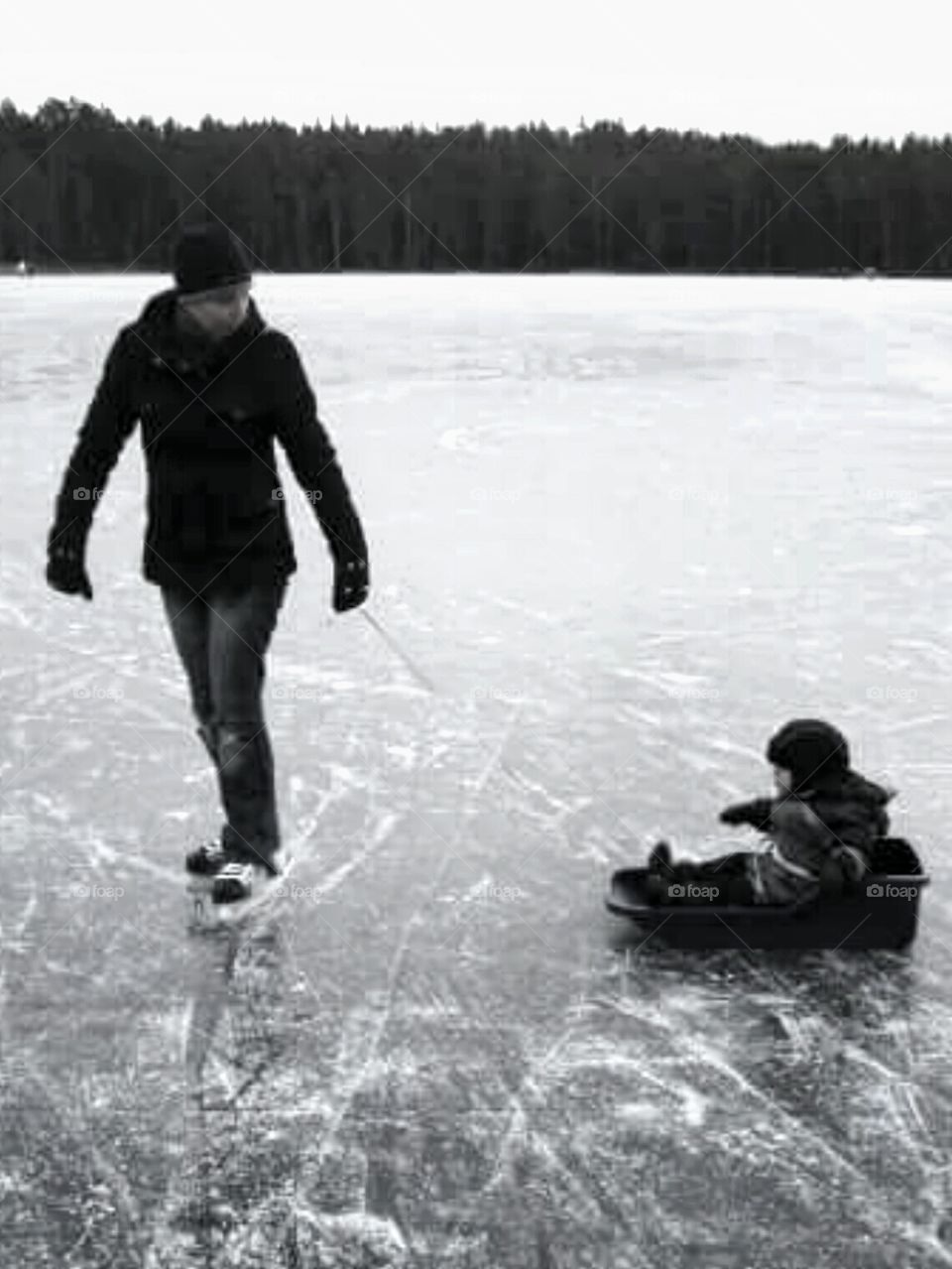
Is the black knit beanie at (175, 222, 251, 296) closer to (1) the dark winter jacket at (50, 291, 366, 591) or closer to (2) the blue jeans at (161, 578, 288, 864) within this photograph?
(1) the dark winter jacket at (50, 291, 366, 591)

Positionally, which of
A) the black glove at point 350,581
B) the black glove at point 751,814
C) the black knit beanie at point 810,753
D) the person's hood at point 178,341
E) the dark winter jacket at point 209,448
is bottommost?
the black glove at point 751,814

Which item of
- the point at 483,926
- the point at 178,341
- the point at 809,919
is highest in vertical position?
the point at 178,341

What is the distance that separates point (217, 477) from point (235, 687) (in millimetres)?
483

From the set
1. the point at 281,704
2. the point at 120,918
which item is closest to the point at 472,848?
the point at 120,918

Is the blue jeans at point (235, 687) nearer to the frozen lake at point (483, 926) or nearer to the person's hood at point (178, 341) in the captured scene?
the frozen lake at point (483, 926)

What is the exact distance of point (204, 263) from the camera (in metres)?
3.00

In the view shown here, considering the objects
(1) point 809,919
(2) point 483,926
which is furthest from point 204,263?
(1) point 809,919

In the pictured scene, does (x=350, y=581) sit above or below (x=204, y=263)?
below

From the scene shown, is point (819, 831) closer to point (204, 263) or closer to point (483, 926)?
point (483, 926)

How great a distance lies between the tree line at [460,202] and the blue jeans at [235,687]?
192ft

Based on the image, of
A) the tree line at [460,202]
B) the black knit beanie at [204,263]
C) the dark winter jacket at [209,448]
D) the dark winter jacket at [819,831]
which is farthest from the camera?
the tree line at [460,202]

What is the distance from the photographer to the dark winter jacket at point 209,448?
10.2ft

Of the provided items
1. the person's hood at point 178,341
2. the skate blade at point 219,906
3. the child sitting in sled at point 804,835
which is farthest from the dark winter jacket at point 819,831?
the person's hood at point 178,341

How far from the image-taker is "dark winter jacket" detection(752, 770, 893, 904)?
322cm
